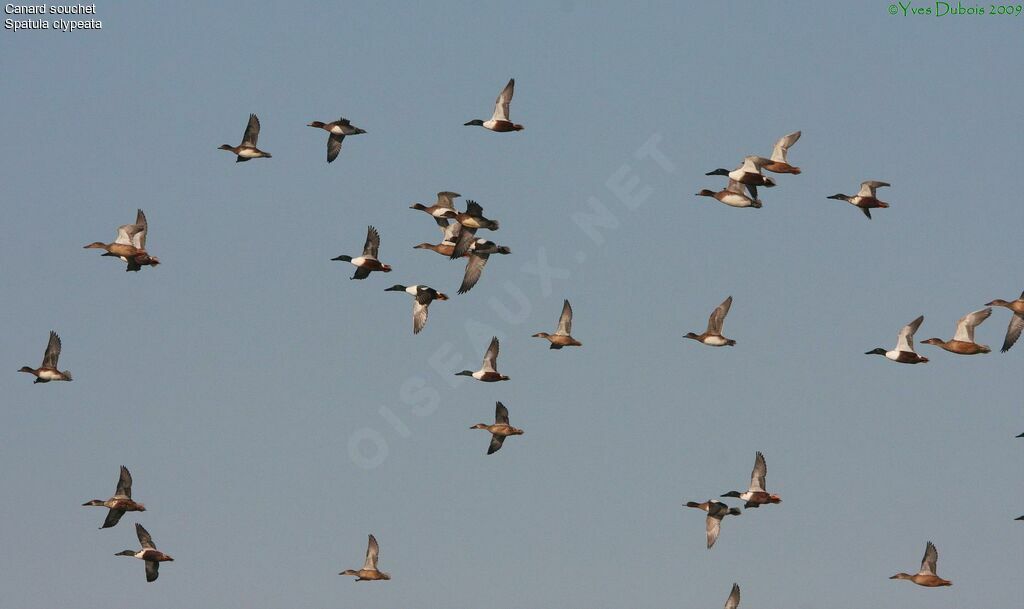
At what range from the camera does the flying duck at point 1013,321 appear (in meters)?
60.2

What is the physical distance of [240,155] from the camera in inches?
2472

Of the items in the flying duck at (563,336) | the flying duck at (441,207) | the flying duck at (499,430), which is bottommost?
the flying duck at (499,430)

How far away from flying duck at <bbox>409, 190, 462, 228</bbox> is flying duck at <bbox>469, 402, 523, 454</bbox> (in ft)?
20.7

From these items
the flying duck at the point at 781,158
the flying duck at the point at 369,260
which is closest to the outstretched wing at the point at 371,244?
the flying duck at the point at 369,260

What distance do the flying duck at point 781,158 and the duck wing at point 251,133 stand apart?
1600 cm

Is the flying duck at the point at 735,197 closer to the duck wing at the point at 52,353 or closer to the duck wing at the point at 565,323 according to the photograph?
the duck wing at the point at 565,323

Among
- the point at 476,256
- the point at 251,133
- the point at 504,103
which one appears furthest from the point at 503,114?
the point at 251,133

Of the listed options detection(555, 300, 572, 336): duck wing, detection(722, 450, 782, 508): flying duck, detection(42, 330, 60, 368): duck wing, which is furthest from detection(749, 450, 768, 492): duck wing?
detection(42, 330, 60, 368): duck wing

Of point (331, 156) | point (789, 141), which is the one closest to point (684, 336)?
point (789, 141)

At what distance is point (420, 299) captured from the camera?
63.6 metres

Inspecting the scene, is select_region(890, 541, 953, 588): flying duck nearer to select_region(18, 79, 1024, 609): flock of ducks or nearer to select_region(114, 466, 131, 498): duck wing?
select_region(18, 79, 1024, 609): flock of ducks

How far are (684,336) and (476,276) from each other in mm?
7979

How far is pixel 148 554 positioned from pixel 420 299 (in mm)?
11700

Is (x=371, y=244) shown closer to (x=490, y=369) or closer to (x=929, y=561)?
(x=490, y=369)
